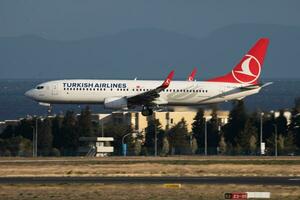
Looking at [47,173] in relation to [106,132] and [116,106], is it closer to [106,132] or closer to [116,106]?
[116,106]

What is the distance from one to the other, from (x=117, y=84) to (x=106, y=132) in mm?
27846

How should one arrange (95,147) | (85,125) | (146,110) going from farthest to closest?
(85,125) → (95,147) → (146,110)

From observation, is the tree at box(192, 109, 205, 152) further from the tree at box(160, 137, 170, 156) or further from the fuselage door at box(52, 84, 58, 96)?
the fuselage door at box(52, 84, 58, 96)

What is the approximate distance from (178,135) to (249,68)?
70.3 ft

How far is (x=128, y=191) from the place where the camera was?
51406mm

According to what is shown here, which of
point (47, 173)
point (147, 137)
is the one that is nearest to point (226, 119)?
point (147, 137)

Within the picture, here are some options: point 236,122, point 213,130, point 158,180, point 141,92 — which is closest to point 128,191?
point 158,180

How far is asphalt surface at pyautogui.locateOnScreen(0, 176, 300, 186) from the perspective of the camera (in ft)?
185

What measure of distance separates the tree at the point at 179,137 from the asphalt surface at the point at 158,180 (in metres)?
44.1

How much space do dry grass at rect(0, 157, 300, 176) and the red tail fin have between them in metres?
21.6

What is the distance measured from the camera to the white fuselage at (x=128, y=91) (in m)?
89.6

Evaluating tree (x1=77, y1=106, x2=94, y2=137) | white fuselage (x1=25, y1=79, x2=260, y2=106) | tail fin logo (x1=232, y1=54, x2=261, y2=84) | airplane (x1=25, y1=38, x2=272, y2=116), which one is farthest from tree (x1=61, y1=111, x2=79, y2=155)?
tail fin logo (x1=232, y1=54, x2=261, y2=84)

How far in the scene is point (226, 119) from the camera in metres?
123

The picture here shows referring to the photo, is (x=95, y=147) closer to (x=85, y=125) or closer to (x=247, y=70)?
(x=247, y=70)
